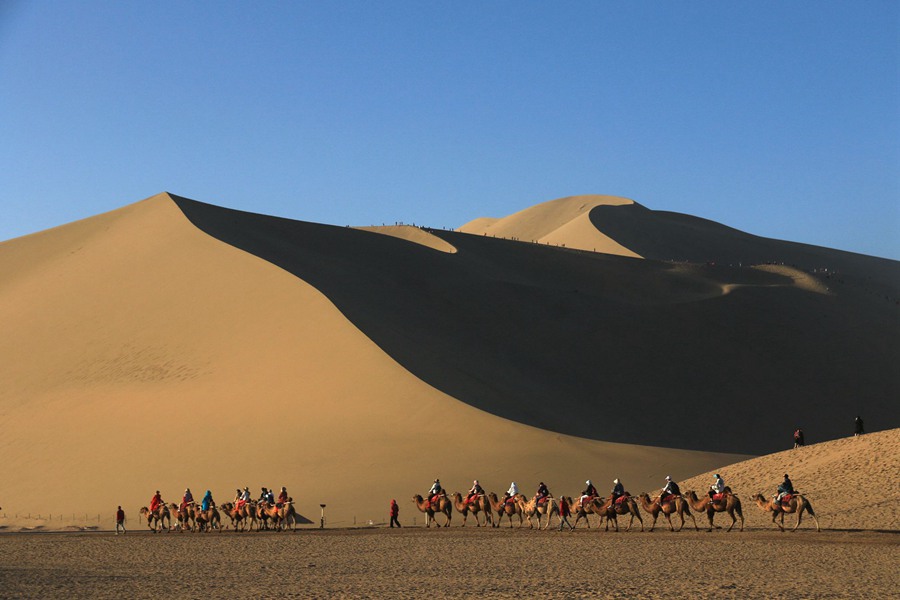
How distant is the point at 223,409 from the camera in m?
39.7

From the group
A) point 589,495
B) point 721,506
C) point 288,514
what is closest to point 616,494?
point 589,495

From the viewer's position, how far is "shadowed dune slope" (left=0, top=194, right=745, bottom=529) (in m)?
33.8

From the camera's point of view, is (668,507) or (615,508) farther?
(615,508)

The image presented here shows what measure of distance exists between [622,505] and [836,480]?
21.9 ft

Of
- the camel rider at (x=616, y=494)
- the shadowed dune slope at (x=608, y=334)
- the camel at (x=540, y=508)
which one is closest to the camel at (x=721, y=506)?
the camel rider at (x=616, y=494)

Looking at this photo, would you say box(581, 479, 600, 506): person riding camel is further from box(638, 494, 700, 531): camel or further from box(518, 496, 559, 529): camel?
box(638, 494, 700, 531): camel

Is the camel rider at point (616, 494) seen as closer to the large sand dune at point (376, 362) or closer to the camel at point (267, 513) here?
the large sand dune at point (376, 362)

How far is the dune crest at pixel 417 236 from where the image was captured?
68.3 meters

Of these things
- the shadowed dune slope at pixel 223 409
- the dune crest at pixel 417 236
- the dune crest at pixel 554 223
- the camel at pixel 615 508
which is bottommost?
the camel at pixel 615 508

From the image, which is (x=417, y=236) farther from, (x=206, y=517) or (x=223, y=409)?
(x=206, y=517)

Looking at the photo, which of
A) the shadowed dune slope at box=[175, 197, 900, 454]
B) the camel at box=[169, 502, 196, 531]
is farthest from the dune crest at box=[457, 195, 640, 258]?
the camel at box=[169, 502, 196, 531]

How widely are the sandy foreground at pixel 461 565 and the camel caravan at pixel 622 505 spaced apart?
0.61 m

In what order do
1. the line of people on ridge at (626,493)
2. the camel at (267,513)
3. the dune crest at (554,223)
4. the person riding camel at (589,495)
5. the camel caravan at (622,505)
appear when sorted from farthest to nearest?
the dune crest at (554,223) < the camel at (267,513) < the person riding camel at (589,495) < the line of people on ridge at (626,493) < the camel caravan at (622,505)

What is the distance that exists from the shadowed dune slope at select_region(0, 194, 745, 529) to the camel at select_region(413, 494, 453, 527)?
144 cm
